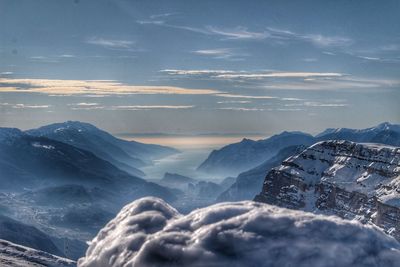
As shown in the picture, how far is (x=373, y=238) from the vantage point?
32656mm

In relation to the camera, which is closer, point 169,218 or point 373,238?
point 373,238

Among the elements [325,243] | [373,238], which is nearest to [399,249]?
[373,238]

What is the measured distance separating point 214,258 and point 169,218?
21.4ft

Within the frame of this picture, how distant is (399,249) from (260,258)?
26.7 ft

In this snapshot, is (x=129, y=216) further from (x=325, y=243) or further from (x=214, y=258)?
(x=325, y=243)

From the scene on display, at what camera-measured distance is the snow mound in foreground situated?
31.0m

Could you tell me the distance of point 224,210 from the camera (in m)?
33.7

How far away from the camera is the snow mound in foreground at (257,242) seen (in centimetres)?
3095

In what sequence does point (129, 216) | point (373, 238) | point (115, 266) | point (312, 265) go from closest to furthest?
point (312, 265) → point (373, 238) → point (115, 266) → point (129, 216)

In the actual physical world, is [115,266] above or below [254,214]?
below

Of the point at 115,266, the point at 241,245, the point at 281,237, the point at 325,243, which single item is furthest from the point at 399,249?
the point at 115,266

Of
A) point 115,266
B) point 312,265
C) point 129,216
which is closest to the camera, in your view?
point 312,265

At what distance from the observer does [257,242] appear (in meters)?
31.3

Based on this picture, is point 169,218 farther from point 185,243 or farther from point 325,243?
point 325,243
